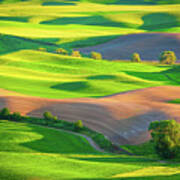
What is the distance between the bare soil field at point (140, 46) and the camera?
135 m

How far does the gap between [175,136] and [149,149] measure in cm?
457

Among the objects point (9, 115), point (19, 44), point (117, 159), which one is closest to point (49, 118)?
point (9, 115)

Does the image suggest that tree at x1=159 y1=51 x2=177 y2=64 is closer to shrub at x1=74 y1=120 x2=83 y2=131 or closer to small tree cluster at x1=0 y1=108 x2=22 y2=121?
small tree cluster at x1=0 y1=108 x2=22 y2=121

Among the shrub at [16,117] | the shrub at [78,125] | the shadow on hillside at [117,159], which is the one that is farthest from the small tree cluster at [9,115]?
the shadow on hillside at [117,159]

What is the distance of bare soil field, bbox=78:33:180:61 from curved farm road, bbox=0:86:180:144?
64.1 meters

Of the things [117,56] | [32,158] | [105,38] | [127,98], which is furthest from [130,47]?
[32,158]

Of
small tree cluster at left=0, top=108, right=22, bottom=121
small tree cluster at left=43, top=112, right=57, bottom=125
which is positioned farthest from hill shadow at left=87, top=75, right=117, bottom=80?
small tree cluster at left=0, top=108, right=22, bottom=121

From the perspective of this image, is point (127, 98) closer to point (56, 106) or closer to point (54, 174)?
point (56, 106)

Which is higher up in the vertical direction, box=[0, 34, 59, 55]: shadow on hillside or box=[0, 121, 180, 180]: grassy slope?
box=[0, 34, 59, 55]: shadow on hillside

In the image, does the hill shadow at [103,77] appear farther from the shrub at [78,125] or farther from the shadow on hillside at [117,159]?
the shadow on hillside at [117,159]

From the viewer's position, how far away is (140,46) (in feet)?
468

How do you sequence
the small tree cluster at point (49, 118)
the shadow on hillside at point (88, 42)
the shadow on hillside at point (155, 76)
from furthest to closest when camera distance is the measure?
1. the shadow on hillside at point (88, 42)
2. the shadow on hillside at point (155, 76)
3. the small tree cluster at point (49, 118)

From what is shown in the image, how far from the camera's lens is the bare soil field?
135125 millimetres

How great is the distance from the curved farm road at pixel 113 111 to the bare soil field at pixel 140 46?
6409cm
